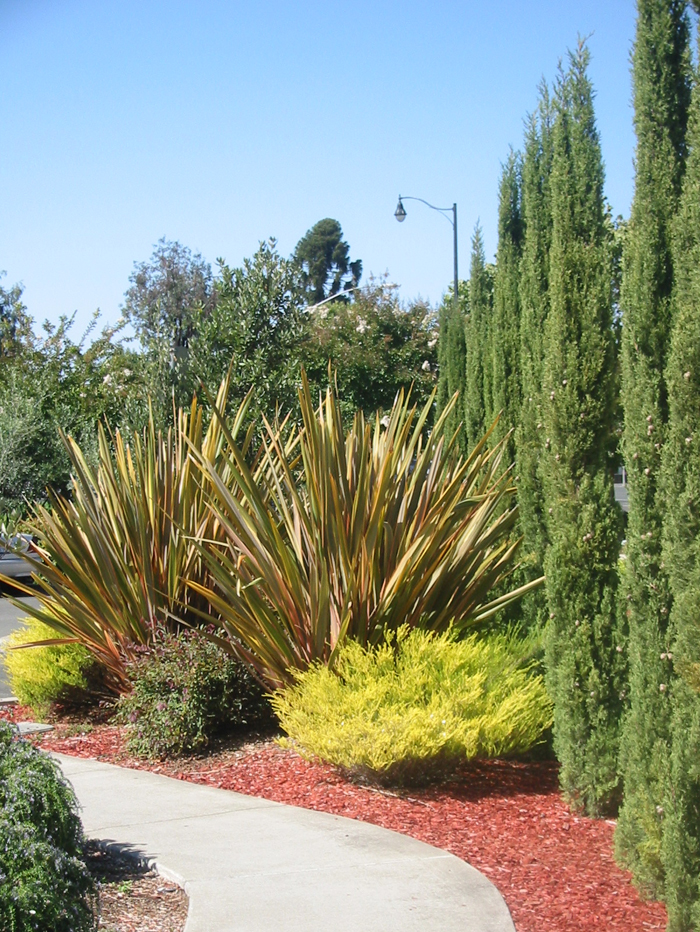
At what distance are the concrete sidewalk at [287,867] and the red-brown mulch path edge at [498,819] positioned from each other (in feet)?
0.58

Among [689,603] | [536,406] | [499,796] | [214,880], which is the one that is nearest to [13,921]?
[214,880]

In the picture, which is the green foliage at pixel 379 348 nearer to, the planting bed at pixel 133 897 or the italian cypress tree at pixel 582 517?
the italian cypress tree at pixel 582 517

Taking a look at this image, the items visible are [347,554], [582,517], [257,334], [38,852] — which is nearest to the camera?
[38,852]

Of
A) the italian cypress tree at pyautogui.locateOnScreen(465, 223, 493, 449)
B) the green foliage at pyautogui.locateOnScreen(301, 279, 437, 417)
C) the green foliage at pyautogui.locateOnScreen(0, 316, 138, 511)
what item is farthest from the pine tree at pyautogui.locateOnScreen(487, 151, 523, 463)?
the green foliage at pyautogui.locateOnScreen(301, 279, 437, 417)

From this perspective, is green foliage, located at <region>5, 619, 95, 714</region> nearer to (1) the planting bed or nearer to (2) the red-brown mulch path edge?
(2) the red-brown mulch path edge

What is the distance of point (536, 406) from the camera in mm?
6637

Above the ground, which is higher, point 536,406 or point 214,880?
point 536,406

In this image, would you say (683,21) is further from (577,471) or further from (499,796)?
(499,796)

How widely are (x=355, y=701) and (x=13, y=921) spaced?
2.87 m

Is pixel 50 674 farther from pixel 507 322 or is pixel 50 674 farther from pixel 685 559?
pixel 685 559

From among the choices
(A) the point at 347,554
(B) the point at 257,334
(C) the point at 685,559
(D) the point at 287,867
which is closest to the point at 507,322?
(B) the point at 257,334

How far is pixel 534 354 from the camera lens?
21.9ft

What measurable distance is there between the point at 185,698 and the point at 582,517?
2931 millimetres

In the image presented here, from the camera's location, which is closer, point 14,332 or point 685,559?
point 685,559
